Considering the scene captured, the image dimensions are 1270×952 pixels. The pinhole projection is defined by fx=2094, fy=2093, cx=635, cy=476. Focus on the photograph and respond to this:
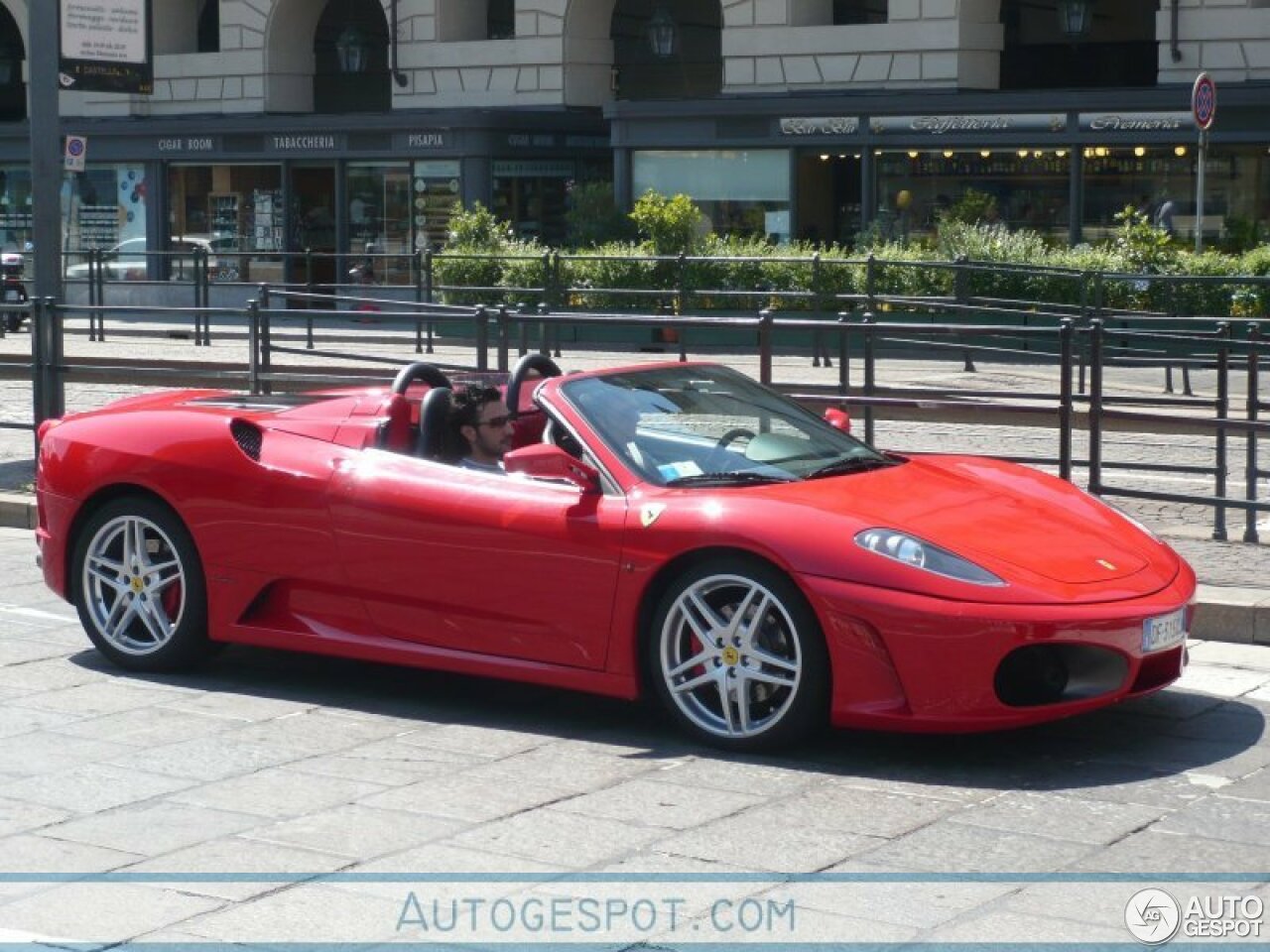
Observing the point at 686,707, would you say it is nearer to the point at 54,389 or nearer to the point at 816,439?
the point at 816,439

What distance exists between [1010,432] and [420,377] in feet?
25.2

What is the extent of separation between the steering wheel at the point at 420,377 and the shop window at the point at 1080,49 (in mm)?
28276

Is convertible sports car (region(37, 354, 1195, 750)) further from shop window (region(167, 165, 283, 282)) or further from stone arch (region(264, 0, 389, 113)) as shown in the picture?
stone arch (region(264, 0, 389, 113))

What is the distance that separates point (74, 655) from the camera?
348 inches

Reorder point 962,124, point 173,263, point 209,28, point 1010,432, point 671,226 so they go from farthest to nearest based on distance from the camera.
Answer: point 209,28
point 173,263
point 962,124
point 671,226
point 1010,432

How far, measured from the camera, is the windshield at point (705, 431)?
24.7 feet

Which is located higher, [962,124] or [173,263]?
[962,124]

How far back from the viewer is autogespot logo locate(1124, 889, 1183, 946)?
5.23m

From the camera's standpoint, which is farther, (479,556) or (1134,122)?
(1134,122)

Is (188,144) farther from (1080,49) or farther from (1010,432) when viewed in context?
(1010,432)

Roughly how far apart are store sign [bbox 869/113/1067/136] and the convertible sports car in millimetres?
22215

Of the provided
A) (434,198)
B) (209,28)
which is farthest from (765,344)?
(209,28)

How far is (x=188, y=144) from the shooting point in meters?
37.9

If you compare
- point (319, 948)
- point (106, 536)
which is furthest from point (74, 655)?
point (319, 948)
